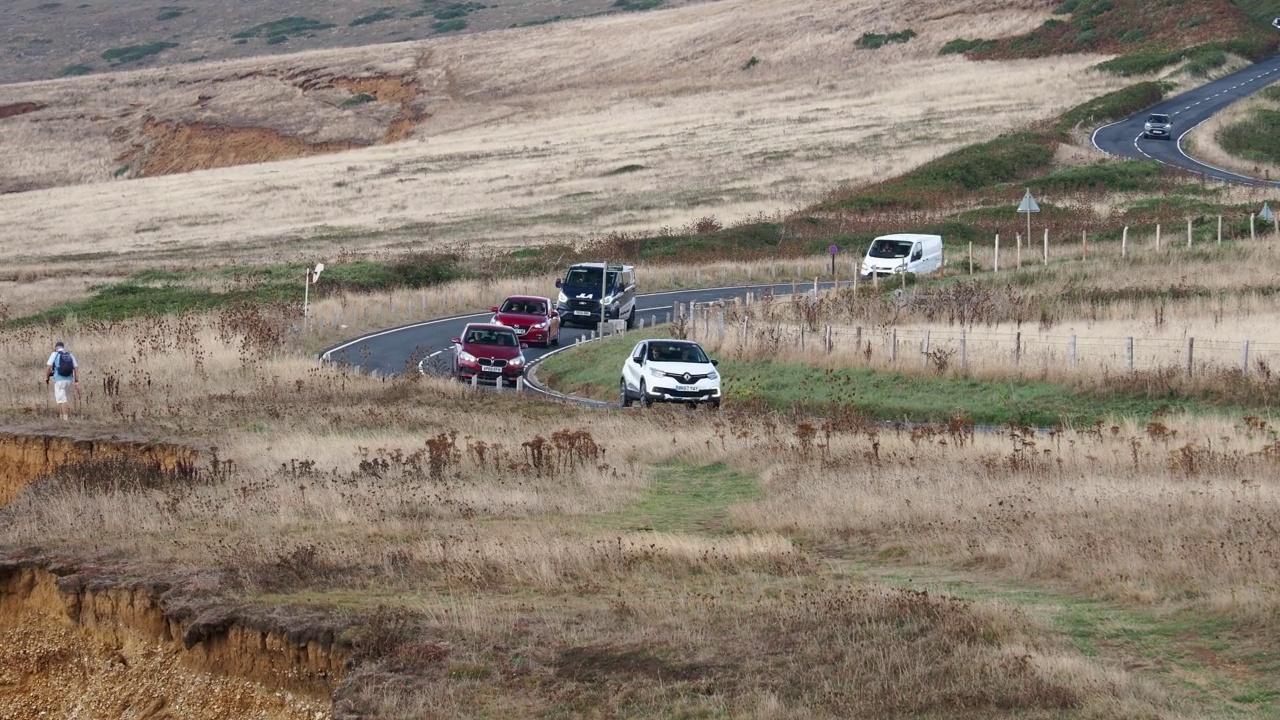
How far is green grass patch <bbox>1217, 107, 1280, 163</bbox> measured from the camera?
76.1 metres

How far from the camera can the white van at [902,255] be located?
166ft

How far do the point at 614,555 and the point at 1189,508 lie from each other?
607cm

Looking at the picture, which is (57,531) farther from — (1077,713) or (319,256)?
(319,256)

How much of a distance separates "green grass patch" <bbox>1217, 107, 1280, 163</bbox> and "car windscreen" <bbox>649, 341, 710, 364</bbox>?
5057cm

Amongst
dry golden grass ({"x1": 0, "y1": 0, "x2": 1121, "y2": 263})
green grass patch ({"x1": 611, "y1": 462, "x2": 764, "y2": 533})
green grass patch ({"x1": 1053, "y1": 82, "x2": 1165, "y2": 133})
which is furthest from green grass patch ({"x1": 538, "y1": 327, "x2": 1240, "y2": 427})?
green grass patch ({"x1": 1053, "y1": 82, "x2": 1165, "y2": 133})

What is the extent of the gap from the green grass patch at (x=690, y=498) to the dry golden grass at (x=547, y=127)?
143 ft

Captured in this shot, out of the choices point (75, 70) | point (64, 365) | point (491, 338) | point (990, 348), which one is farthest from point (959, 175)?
point (75, 70)

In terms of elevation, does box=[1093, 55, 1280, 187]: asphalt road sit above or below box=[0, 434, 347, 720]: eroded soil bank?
below

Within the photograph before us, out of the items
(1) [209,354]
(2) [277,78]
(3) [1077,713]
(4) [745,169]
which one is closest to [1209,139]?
(4) [745,169]

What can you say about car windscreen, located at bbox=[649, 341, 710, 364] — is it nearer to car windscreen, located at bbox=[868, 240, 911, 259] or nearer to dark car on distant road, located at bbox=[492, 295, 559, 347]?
dark car on distant road, located at bbox=[492, 295, 559, 347]

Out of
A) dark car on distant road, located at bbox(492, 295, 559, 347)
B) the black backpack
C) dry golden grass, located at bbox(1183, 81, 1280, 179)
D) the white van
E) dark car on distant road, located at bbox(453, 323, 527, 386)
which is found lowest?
dry golden grass, located at bbox(1183, 81, 1280, 179)

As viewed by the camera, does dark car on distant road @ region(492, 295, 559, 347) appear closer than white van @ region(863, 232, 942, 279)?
Yes

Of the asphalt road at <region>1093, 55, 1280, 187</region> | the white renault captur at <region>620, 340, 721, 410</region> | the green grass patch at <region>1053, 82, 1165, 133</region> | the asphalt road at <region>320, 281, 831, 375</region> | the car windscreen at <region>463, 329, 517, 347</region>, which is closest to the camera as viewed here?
the white renault captur at <region>620, 340, 721, 410</region>

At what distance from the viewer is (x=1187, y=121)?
85000 millimetres
